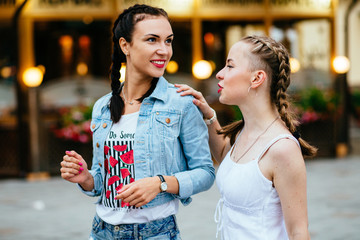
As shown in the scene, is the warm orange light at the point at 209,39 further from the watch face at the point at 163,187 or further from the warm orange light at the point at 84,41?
the watch face at the point at 163,187

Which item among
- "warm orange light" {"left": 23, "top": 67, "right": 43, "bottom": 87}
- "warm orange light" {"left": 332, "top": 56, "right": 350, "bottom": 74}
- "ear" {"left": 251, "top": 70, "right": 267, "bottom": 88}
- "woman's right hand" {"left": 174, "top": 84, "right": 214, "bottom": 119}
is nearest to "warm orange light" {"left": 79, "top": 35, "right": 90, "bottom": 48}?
"warm orange light" {"left": 23, "top": 67, "right": 43, "bottom": 87}

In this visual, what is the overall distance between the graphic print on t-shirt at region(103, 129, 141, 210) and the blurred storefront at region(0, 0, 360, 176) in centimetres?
637

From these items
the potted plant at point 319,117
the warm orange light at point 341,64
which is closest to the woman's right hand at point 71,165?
the potted plant at point 319,117

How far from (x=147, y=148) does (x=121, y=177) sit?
0.18 meters

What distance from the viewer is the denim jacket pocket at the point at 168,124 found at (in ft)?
7.83

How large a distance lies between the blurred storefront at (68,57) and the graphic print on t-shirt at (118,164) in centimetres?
637

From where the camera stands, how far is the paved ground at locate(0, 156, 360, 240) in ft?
18.0

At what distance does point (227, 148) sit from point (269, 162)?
519mm

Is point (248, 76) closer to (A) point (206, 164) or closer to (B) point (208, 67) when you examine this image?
(A) point (206, 164)

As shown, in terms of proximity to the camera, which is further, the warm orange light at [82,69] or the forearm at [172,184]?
the warm orange light at [82,69]

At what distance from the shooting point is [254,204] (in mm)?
2090

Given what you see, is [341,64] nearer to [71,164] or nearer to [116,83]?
[116,83]

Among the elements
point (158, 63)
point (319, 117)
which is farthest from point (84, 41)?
point (158, 63)

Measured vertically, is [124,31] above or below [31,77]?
above
